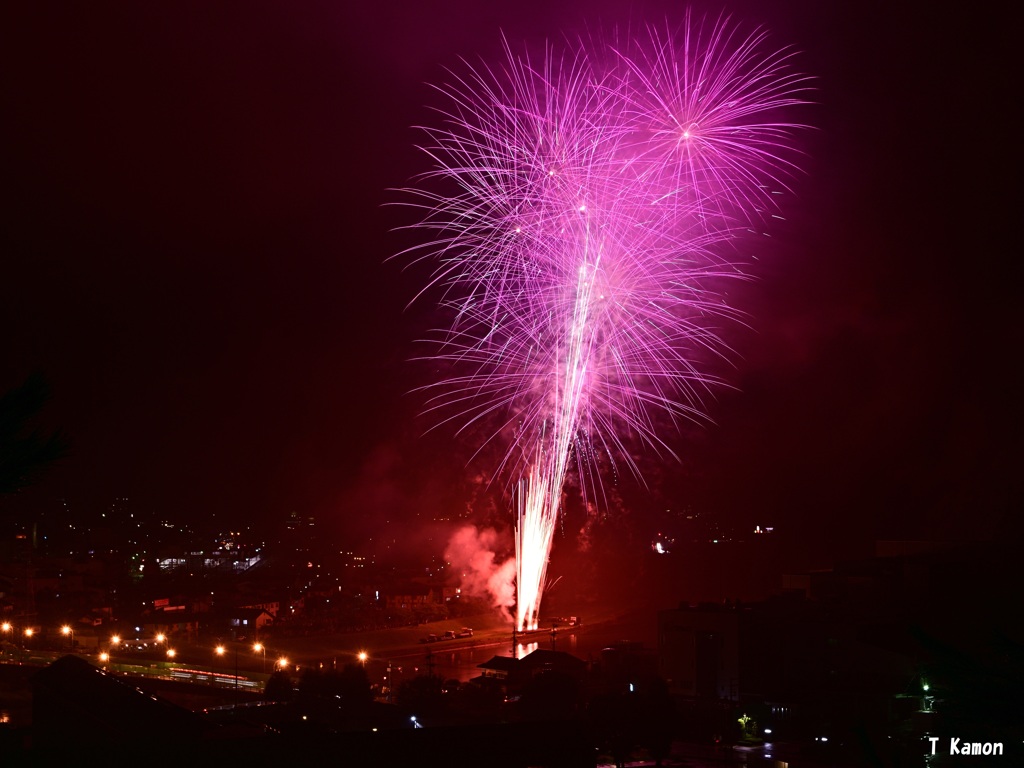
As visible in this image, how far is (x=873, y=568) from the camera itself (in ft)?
40.9

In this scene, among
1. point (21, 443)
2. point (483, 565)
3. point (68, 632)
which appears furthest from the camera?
point (483, 565)

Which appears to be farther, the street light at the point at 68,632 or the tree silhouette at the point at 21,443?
the street light at the point at 68,632

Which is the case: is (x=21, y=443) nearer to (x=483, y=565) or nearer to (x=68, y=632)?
(x=68, y=632)

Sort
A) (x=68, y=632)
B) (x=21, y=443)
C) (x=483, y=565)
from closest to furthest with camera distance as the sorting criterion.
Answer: (x=21, y=443) < (x=68, y=632) < (x=483, y=565)

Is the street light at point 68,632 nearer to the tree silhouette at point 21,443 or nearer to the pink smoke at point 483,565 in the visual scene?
the pink smoke at point 483,565

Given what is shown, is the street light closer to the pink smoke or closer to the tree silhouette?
the pink smoke

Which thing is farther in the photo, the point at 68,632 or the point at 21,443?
the point at 68,632

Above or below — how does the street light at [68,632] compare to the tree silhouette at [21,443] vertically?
below

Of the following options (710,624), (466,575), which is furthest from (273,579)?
(710,624)

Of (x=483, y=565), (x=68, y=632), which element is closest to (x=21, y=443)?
(x=68, y=632)

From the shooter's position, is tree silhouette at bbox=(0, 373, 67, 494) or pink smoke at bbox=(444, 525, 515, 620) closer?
tree silhouette at bbox=(0, 373, 67, 494)

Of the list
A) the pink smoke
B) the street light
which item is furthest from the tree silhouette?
the pink smoke

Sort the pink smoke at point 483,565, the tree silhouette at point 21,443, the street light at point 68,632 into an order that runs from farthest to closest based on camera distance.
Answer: the pink smoke at point 483,565
the street light at point 68,632
the tree silhouette at point 21,443

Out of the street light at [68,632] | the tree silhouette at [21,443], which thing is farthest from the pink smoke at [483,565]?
the tree silhouette at [21,443]
